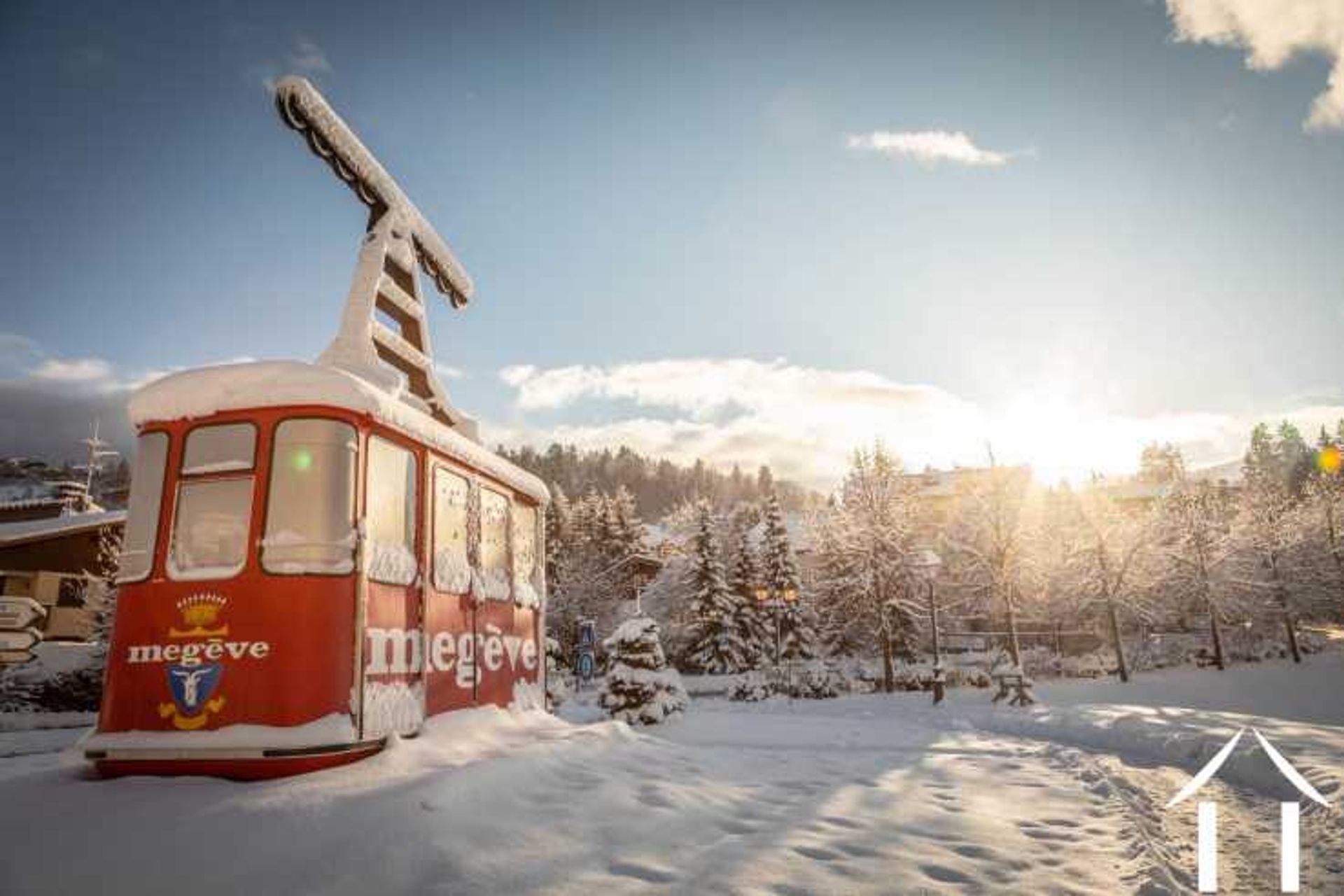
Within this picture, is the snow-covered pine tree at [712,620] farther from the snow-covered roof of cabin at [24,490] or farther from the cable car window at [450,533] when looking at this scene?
the snow-covered roof of cabin at [24,490]

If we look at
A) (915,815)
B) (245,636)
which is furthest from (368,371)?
(915,815)

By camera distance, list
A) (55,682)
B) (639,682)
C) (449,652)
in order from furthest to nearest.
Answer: (55,682) < (639,682) < (449,652)

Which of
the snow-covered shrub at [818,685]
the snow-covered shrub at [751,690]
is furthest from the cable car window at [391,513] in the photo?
the snow-covered shrub at [818,685]

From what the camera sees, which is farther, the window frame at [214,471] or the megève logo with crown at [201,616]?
the window frame at [214,471]

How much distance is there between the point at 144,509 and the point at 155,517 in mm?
169

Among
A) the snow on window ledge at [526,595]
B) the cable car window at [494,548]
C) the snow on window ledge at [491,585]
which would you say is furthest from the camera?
the snow on window ledge at [526,595]

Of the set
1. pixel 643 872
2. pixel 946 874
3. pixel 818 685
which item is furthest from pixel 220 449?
pixel 818 685

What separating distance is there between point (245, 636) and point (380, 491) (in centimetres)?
143

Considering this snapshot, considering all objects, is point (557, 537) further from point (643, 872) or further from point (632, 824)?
point (643, 872)

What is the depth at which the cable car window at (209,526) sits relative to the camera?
536cm

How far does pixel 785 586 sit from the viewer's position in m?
36.2

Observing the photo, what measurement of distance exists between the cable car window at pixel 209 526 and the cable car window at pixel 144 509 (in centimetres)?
17

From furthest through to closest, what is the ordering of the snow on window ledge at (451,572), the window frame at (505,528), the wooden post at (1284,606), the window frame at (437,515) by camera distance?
1. the wooden post at (1284,606)
2. the window frame at (505,528)
3. the snow on window ledge at (451,572)
4. the window frame at (437,515)

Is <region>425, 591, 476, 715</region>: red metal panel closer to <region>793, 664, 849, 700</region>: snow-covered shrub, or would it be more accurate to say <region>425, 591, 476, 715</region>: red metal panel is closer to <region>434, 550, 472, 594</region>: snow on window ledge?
<region>434, 550, 472, 594</region>: snow on window ledge
